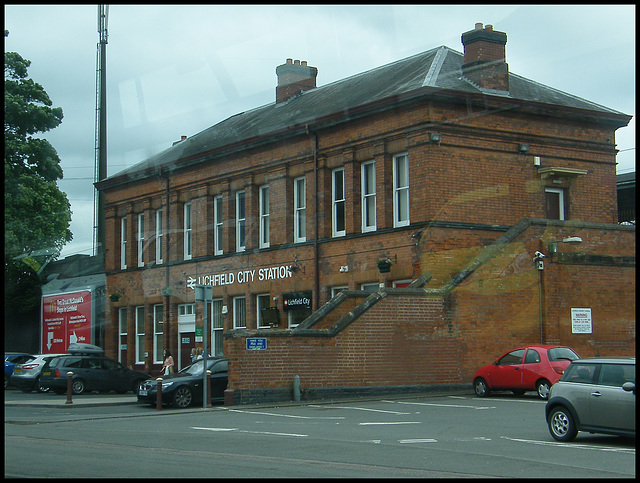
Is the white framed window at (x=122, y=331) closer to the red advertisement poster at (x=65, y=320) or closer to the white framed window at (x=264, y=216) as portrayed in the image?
the red advertisement poster at (x=65, y=320)

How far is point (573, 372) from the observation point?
15477 millimetres

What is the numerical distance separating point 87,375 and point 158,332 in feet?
25.1

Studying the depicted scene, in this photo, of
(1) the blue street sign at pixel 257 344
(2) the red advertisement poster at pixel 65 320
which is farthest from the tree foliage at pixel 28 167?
(1) the blue street sign at pixel 257 344

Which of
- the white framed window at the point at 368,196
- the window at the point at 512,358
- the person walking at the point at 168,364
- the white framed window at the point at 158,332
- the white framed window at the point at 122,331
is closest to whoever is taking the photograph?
the window at the point at 512,358

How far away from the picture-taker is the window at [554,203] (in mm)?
31031

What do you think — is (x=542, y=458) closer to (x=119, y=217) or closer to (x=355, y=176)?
(x=355, y=176)

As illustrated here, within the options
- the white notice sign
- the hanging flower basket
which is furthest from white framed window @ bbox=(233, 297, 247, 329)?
the white notice sign

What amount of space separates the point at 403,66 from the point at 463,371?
12.3 metres

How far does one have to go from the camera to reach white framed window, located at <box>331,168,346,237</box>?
1244 inches

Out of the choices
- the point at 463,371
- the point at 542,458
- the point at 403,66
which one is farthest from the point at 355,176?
the point at 542,458

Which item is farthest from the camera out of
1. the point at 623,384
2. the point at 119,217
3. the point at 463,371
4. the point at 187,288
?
the point at 119,217

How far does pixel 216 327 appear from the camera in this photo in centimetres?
3703

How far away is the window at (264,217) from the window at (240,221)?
1.18 meters

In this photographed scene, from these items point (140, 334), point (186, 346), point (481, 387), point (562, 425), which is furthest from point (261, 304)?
point (562, 425)
